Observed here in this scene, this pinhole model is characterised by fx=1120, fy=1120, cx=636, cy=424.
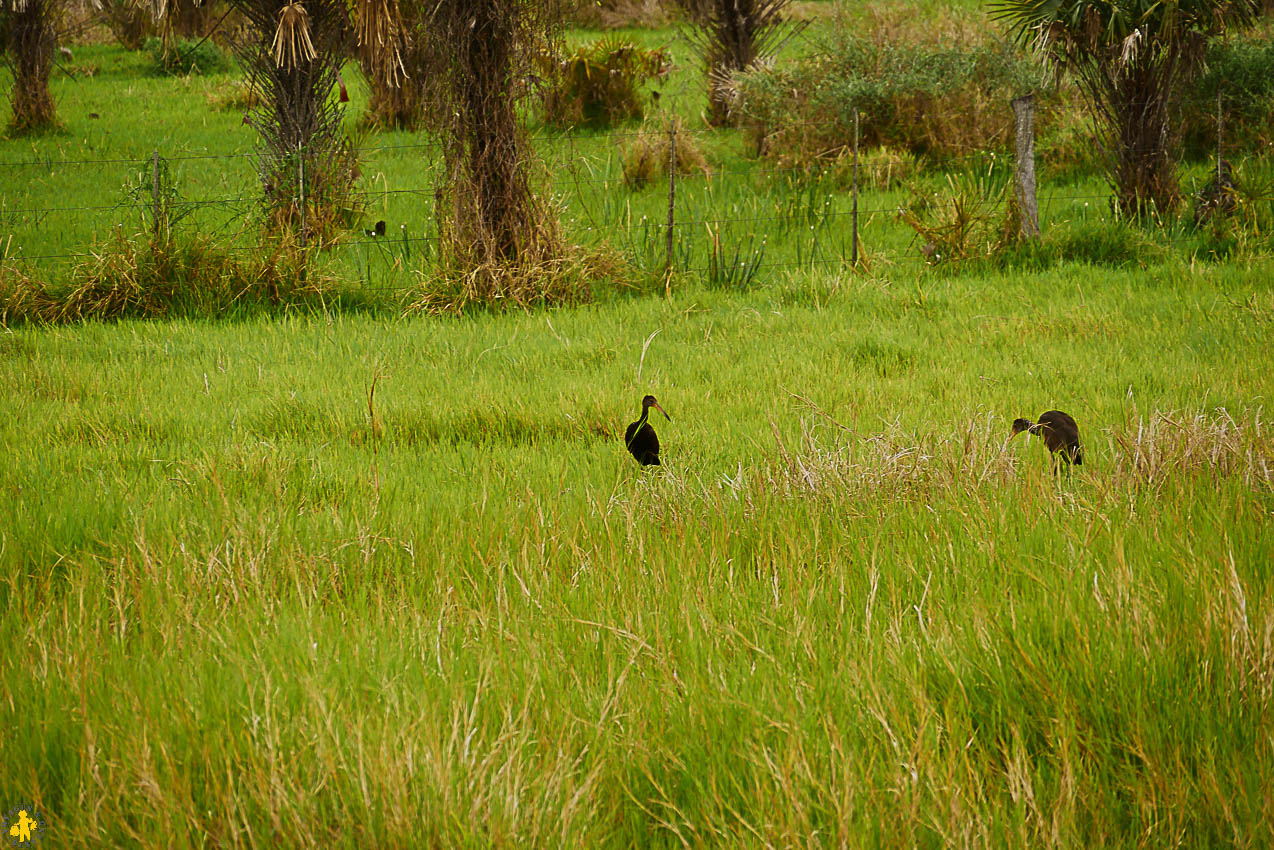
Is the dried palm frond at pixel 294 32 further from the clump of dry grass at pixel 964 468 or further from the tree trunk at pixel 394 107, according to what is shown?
the tree trunk at pixel 394 107

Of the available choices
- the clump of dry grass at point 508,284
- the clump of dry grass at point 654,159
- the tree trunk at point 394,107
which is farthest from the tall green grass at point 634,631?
the tree trunk at point 394,107

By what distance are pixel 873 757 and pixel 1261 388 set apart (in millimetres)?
4228

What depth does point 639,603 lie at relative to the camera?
272 cm

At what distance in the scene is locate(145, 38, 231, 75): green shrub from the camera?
76.0 ft

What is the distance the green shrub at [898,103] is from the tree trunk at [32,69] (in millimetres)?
10075

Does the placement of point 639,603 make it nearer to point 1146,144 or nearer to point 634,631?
point 634,631

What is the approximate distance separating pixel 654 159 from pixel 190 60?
14.7 metres

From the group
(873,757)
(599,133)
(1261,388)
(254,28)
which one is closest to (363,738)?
(873,757)

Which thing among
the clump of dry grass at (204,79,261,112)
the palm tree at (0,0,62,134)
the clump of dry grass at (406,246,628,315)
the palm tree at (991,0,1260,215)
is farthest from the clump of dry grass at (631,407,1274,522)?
the clump of dry grass at (204,79,261,112)

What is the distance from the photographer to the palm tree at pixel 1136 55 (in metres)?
9.77

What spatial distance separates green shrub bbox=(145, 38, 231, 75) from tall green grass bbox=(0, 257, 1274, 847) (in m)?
20.1

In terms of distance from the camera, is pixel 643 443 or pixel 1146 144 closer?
pixel 643 443

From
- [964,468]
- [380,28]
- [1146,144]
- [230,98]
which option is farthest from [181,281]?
[230,98]

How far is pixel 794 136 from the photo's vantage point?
13.8m
